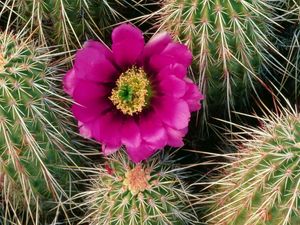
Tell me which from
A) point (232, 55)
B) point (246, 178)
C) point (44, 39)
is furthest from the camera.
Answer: point (44, 39)

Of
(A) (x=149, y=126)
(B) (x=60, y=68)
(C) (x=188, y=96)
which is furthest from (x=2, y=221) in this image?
(C) (x=188, y=96)

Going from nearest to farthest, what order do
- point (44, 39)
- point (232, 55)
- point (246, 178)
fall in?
point (246, 178) < point (232, 55) < point (44, 39)

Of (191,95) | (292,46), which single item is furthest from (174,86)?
(292,46)

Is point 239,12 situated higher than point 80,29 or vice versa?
point 239,12

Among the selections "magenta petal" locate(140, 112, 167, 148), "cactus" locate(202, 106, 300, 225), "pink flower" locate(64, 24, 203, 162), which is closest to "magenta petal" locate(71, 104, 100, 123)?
"pink flower" locate(64, 24, 203, 162)

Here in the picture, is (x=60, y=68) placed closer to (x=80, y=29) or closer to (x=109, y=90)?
(x=80, y=29)

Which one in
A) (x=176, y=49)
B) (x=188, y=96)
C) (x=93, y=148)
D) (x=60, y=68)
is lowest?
(x=93, y=148)

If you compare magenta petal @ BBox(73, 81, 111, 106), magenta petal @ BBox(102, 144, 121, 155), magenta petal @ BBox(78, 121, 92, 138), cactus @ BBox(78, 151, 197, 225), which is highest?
magenta petal @ BBox(73, 81, 111, 106)

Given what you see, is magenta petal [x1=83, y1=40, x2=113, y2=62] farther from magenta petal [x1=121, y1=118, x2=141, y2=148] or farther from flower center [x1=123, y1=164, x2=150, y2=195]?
flower center [x1=123, y1=164, x2=150, y2=195]

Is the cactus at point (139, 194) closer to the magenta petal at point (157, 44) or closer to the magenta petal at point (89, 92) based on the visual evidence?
the magenta petal at point (89, 92)
